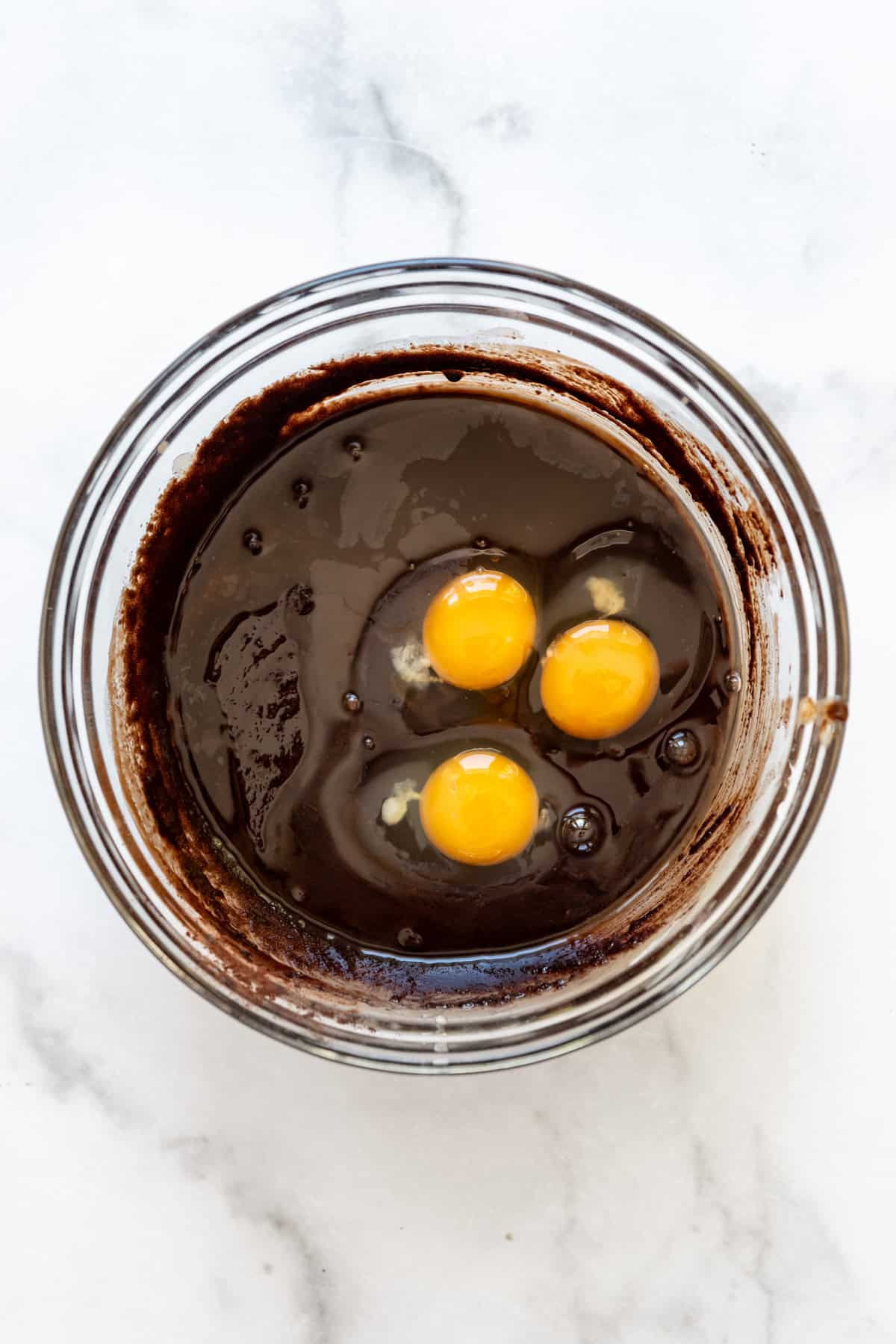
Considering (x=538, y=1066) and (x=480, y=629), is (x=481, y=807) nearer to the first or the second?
(x=480, y=629)

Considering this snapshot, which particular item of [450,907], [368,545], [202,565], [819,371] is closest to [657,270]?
[819,371]

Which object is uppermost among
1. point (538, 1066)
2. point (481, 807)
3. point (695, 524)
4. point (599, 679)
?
point (695, 524)

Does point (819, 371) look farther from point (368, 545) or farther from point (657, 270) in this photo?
point (368, 545)

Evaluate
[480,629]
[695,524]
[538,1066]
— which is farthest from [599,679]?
[538,1066]

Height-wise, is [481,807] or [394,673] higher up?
[394,673]

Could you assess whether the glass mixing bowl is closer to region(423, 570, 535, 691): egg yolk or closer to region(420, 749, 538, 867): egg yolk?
region(420, 749, 538, 867): egg yolk

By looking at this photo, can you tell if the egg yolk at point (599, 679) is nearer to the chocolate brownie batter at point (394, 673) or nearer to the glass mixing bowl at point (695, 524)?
the chocolate brownie batter at point (394, 673)

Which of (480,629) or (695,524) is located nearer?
(480,629)
